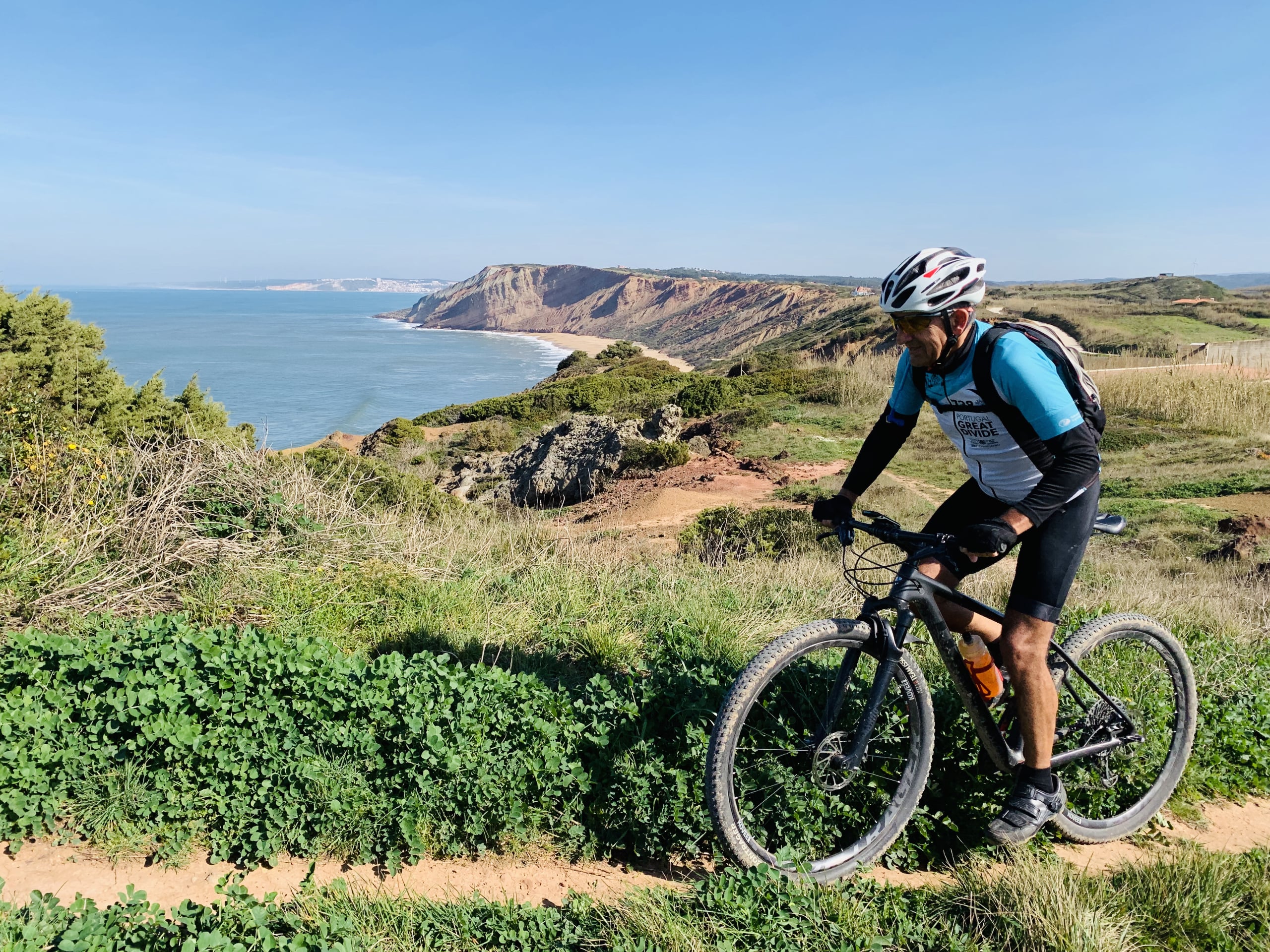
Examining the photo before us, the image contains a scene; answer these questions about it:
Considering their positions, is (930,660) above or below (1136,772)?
above

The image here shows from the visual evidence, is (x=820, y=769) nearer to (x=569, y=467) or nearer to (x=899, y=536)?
(x=899, y=536)

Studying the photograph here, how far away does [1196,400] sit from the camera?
16500mm

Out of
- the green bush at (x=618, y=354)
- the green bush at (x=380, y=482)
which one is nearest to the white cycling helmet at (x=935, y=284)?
the green bush at (x=380, y=482)

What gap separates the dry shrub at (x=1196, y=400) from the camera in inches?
609

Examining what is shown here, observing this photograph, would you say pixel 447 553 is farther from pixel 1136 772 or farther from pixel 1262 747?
pixel 1262 747

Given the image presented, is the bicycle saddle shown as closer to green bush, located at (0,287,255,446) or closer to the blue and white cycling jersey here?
the blue and white cycling jersey

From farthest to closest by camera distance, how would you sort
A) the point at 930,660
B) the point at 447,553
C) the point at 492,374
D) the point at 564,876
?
the point at 492,374
the point at 447,553
the point at 930,660
the point at 564,876

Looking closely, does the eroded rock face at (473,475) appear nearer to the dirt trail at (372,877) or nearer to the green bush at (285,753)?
the green bush at (285,753)

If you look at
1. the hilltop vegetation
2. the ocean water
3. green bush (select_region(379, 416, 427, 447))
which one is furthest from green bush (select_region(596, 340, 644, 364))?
green bush (select_region(379, 416, 427, 447))

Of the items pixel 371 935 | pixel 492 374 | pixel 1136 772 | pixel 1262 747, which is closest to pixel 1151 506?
pixel 1262 747

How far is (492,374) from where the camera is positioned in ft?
216

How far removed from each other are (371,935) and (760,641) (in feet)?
8.17

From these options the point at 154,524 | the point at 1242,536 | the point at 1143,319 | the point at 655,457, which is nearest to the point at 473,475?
the point at 655,457

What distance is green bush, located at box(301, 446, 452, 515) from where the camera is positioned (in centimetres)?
936
